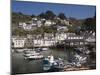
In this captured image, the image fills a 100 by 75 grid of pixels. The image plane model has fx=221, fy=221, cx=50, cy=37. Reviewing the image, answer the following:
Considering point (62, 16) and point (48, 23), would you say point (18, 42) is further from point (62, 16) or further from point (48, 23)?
point (62, 16)

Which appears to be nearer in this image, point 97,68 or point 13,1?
point 13,1

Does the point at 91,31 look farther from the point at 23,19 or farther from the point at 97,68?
the point at 23,19

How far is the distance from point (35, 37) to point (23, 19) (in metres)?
0.24

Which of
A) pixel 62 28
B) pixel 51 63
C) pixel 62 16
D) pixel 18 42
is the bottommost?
pixel 51 63

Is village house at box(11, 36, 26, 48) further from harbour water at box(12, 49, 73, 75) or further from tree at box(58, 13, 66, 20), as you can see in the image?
tree at box(58, 13, 66, 20)

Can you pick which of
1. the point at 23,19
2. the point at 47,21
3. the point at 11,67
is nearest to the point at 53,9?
the point at 47,21

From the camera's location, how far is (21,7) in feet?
7.88

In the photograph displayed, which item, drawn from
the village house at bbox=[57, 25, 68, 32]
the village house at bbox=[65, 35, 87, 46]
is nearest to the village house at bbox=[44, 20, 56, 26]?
the village house at bbox=[57, 25, 68, 32]

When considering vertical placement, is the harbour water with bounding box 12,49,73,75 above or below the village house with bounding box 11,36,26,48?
below

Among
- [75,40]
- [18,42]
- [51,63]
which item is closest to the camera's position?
[18,42]

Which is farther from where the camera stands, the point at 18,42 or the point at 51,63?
the point at 51,63

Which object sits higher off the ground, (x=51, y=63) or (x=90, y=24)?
(x=90, y=24)

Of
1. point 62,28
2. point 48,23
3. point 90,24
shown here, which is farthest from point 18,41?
point 90,24

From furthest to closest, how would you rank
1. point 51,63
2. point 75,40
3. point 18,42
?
point 75,40 → point 51,63 → point 18,42
